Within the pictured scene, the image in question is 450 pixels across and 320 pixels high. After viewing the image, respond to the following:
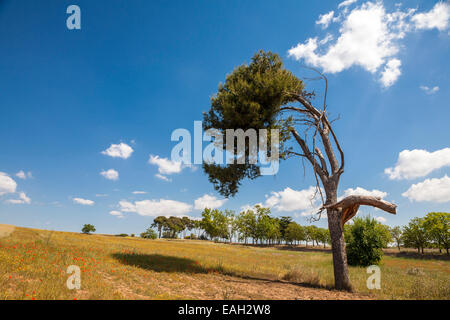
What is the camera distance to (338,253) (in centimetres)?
1059

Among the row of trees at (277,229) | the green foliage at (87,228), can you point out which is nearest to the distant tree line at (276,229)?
the row of trees at (277,229)

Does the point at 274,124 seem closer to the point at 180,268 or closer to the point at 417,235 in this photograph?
the point at 180,268

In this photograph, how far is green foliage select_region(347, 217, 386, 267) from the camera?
68.5 feet

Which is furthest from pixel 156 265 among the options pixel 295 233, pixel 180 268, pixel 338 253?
pixel 295 233

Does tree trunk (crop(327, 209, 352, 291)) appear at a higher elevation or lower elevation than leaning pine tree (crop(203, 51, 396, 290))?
lower

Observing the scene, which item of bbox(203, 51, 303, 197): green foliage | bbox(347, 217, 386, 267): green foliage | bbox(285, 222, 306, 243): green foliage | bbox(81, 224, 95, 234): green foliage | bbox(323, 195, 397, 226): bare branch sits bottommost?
bbox(285, 222, 306, 243): green foliage

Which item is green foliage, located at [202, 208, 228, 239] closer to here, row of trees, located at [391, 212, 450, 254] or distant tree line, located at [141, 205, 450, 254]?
distant tree line, located at [141, 205, 450, 254]

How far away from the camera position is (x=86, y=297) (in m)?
5.88

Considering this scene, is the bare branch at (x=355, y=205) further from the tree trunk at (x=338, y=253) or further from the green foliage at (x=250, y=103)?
the green foliage at (x=250, y=103)

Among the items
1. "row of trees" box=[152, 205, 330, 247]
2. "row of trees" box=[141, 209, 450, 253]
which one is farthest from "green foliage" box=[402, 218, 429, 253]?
"row of trees" box=[152, 205, 330, 247]

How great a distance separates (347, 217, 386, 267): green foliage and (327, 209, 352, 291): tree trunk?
1367 cm

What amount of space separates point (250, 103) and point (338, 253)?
Result: 9.36m
